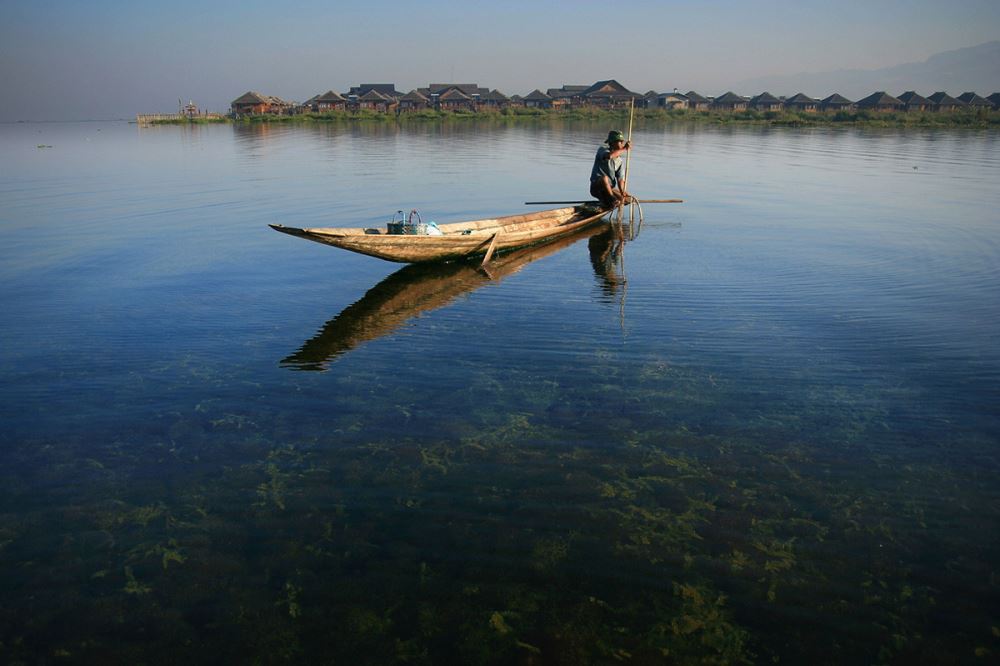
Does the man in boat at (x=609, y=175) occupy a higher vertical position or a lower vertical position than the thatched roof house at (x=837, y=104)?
lower

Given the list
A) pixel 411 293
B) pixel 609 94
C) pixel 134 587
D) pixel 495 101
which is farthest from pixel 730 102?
pixel 134 587

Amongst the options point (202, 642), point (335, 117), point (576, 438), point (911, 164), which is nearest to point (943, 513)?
point (576, 438)

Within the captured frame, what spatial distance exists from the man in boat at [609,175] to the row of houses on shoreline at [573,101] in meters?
72.9

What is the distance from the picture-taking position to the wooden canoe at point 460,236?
9266mm

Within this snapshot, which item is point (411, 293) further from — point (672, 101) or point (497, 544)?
point (672, 101)

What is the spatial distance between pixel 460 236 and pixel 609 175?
6.31m

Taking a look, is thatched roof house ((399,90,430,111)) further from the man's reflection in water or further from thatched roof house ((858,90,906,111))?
the man's reflection in water

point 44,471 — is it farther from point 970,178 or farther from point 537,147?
point 537,147

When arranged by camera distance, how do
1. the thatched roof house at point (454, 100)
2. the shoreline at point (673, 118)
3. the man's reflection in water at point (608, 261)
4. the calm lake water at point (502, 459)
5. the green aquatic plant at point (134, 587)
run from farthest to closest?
1. the thatched roof house at point (454, 100)
2. the shoreline at point (673, 118)
3. the man's reflection in water at point (608, 261)
4. the green aquatic plant at point (134, 587)
5. the calm lake water at point (502, 459)

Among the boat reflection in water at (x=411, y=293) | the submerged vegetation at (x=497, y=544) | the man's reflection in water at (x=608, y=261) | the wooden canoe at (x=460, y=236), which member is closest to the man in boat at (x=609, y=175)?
the wooden canoe at (x=460, y=236)

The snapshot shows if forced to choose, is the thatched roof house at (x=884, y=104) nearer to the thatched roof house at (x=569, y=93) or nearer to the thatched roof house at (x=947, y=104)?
the thatched roof house at (x=947, y=104)

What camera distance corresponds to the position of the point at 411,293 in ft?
34.5

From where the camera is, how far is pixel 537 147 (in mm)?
38594

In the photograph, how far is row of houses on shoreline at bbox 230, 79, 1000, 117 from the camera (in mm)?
76500
